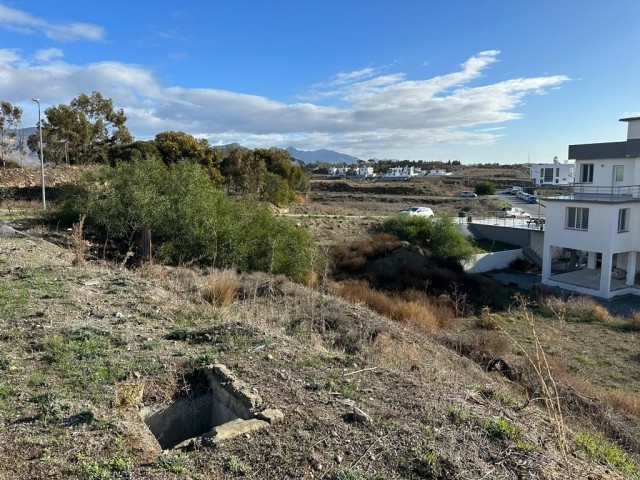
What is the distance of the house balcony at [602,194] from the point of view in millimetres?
25734

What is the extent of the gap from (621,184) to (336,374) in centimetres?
2698

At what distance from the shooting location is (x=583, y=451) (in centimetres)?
515

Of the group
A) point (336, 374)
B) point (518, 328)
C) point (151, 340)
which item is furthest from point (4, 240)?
point (518, 328)

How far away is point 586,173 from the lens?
29031 mm

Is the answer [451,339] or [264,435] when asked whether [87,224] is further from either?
[264,435]

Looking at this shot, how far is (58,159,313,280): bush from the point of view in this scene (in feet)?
57.2

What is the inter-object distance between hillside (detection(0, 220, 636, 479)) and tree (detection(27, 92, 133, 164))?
3095cm

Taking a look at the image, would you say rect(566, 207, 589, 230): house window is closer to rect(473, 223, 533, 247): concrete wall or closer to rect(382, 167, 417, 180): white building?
rect(473, 223, 533, 247): concrete wall

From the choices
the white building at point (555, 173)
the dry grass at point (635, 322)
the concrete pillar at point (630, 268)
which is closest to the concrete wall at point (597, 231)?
the concrete pillar at point (630, 268)

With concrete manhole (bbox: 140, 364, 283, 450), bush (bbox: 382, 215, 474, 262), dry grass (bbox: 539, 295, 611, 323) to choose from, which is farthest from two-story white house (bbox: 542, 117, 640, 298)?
concrete manhole (bbox: 140, 364, 283, 450)

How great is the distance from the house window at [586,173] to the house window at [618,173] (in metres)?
1.40

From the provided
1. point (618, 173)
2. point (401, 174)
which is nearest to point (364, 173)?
point (401, 174)

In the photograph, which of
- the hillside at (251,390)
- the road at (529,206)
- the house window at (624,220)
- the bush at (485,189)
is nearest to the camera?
the hillside at (251,390)

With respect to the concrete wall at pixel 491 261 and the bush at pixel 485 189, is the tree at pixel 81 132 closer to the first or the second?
the concrete wall at pixel 491 261
